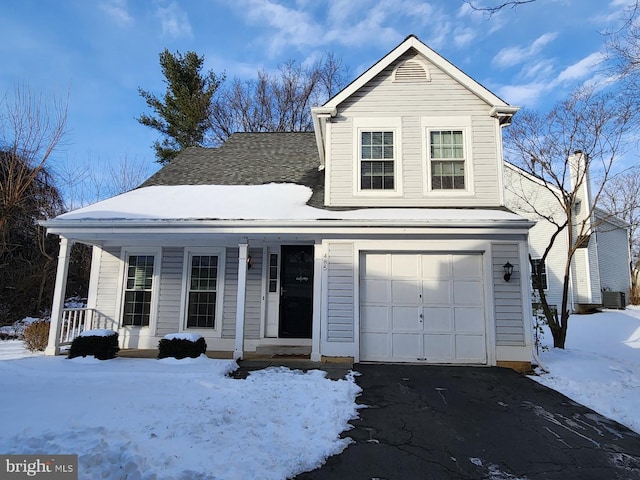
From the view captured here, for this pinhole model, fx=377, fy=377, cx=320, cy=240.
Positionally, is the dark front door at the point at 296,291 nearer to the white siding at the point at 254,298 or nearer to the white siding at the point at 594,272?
the white siding at the point at 254,298

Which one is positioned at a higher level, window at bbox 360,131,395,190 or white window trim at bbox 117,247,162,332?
window at bbox 360,131,395,190

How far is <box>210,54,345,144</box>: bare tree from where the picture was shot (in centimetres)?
2175

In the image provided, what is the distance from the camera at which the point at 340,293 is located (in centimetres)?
721

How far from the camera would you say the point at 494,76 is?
11.1 m

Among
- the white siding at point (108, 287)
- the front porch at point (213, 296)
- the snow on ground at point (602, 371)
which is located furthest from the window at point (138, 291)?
the snow on ground at point (602, 371)

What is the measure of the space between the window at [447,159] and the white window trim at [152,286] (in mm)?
6375

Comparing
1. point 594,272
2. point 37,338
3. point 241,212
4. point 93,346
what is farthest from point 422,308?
point 594,272

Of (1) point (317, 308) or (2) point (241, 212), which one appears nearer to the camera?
(1) point (317, 308)

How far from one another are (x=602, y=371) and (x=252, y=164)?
8978mm

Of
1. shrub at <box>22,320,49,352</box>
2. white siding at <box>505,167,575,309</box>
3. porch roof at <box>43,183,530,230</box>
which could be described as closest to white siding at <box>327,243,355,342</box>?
porch roof at <box>43,183,530,230</box>

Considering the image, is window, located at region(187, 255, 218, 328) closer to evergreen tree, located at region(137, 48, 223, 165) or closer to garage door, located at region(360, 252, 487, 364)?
garage door, located at region(360, 252, 487, 364)

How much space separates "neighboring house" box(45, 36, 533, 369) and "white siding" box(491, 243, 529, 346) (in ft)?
0.06

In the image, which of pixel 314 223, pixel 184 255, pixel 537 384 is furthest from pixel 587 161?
pixel 184 255

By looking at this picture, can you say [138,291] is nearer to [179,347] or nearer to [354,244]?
[179,347]
